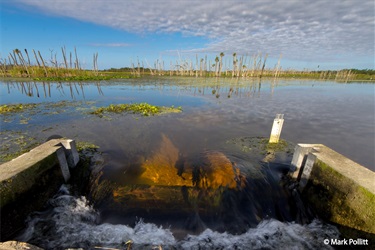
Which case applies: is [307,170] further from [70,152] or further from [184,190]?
[70,152]

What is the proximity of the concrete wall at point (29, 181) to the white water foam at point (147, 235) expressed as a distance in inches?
12.8

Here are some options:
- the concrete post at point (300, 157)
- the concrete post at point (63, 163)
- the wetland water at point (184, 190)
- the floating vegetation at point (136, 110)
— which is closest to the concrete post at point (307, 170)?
the concrete post at point (300, 157)

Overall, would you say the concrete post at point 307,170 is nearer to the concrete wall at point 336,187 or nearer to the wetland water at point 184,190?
the concrete wall at point 336,187

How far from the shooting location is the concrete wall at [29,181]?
12.1ft

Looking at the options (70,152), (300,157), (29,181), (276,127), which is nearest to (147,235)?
(29,181)

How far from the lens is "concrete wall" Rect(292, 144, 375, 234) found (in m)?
3.72

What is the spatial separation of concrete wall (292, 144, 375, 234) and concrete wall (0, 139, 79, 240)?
7328mm

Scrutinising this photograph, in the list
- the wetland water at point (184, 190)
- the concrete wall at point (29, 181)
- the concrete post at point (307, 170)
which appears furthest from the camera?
the concrete post at point (307, 170)

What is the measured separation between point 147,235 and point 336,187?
4.76m

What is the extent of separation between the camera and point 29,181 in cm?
421

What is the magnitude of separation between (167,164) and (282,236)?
13.2 ft

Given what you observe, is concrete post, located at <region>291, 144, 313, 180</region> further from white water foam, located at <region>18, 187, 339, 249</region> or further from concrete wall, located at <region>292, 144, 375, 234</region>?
white water foam, located at <region>18, 187, 339, 249</region>

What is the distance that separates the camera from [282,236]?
13.9 ft

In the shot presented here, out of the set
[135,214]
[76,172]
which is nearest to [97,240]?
[135,214]
